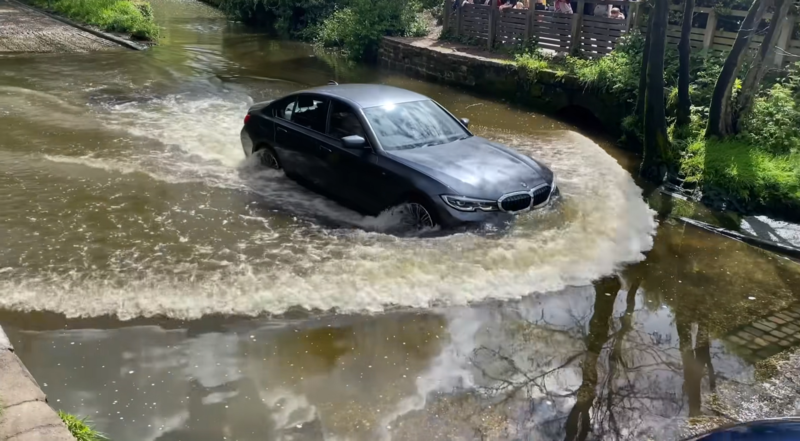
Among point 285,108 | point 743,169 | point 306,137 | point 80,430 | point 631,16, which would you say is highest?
point 631,16

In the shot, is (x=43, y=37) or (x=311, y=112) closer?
(x=311, y=112)

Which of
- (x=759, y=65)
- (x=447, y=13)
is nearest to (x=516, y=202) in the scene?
(x=759, y=65)

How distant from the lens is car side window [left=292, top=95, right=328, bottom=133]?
26.1 feet

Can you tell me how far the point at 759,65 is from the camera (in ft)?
32.1

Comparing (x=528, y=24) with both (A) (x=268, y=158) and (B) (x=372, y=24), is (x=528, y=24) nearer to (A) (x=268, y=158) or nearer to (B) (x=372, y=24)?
(B) (x=372, y=24)

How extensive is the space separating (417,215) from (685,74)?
21.1 ft

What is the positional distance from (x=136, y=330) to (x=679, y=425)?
14.0ft

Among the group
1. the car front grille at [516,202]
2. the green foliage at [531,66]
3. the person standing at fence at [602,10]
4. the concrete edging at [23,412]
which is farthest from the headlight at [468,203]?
the person standing at fence at [602,10]

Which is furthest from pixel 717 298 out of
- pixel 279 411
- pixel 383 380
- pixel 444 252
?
pixel 279 411

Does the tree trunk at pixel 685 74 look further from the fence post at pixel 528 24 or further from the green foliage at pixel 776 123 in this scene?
the fence post at pixel 528 24

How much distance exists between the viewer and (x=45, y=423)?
3506 millimetres

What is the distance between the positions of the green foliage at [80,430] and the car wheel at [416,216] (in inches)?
147

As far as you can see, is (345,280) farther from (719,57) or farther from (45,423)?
(719,57)

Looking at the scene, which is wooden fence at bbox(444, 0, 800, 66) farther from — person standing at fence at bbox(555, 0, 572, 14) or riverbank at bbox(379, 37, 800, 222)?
riverbank at bbox(379, 37, 800, 222)
